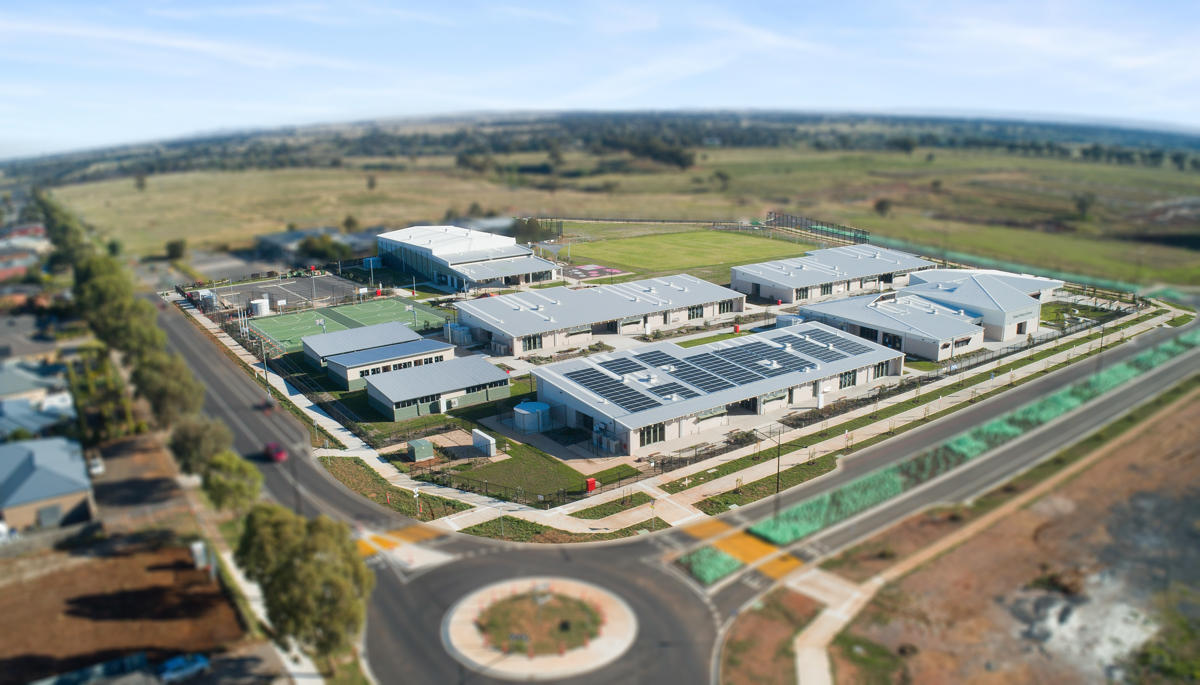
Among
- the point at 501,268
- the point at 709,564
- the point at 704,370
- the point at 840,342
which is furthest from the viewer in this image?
the point at 501,268

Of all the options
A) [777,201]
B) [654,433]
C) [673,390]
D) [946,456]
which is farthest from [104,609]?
[777,201]

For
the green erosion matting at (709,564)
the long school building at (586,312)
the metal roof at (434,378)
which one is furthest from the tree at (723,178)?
the green erosion matting at (709,564)

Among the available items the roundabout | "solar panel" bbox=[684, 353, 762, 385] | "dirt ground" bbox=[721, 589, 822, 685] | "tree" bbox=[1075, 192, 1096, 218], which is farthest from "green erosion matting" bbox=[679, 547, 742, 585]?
"tree" bbox=[1075, 192, 1096, 218]

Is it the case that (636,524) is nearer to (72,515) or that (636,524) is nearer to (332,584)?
(332,584)

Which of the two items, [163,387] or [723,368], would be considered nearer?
[163,387]

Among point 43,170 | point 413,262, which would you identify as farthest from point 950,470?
point 413,262

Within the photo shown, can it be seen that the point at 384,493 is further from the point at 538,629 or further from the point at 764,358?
the point at 764,358

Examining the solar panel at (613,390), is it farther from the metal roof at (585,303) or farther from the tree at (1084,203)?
the tree at (1084,203)
